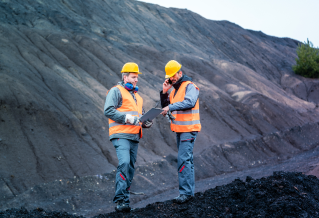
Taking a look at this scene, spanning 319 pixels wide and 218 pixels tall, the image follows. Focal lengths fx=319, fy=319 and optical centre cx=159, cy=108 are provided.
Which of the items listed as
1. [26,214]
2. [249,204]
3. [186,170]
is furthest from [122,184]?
[249,204]

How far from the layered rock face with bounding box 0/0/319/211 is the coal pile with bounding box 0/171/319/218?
407 centimetres

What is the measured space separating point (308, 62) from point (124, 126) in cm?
3221

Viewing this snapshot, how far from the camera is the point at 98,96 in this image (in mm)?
13031

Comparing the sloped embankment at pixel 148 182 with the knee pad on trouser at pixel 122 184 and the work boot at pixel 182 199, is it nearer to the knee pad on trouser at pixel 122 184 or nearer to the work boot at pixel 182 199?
the knee pad on trouser at pixel 122 184

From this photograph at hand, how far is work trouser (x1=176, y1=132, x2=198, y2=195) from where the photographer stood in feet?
17.2

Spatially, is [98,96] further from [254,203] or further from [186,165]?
[254,203]

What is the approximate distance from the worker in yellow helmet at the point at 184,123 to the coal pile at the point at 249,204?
28 centimetres

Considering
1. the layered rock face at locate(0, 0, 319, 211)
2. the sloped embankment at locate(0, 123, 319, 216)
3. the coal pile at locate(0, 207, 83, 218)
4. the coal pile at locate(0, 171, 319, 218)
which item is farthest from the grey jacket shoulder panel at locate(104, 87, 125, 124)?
the layered rock face at locate(0, 0, 319, 211)

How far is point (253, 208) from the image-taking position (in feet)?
14.3

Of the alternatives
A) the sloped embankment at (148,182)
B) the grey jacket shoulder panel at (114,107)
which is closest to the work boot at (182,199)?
the grey jacket shoulder panel at (114,107)

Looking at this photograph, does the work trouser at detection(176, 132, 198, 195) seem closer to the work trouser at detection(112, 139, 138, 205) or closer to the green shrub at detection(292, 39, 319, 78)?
the work trouser at detection(112, 139, 138, 205)

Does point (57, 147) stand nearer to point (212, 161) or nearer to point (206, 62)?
point (212, 161)

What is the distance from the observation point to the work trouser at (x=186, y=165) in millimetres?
5254

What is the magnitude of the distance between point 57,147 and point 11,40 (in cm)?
768
